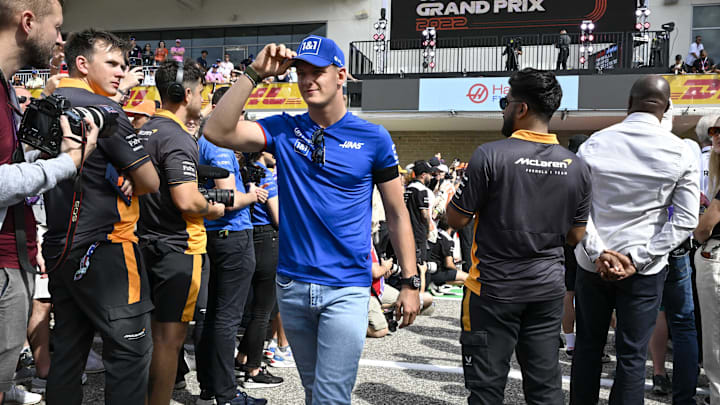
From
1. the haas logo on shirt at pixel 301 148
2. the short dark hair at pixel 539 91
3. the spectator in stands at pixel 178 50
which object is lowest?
the haas logo on shirt at pixel 301 148

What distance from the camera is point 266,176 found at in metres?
4.23

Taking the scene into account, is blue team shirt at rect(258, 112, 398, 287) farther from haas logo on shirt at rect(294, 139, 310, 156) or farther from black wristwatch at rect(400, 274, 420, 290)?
black wristwatch at rect(400, 274, 420, 290)

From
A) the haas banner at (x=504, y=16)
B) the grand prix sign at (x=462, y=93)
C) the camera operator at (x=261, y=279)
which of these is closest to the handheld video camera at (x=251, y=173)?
the camera operator at (x=261, y=279)

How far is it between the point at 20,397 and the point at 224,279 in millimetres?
1473

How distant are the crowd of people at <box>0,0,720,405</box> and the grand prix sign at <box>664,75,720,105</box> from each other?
1597cm

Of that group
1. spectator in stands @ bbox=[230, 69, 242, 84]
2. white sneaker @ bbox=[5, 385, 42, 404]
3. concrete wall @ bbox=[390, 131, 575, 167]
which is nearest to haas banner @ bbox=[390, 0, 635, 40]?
concrete wall @ bbox=[390, 131, 575, 167]

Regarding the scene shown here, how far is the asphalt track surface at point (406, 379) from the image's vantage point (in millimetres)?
3871

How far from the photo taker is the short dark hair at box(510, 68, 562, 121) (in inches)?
104

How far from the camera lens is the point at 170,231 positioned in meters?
3.08

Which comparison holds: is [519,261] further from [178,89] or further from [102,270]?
[178,89]

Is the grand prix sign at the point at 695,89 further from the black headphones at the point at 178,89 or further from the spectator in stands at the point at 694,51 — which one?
the black headphones at the point at 178,89

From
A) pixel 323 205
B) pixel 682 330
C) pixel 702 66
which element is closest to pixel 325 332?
pixel 323 205

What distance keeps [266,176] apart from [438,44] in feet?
62.6

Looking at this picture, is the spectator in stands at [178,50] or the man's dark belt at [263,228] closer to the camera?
the man's dark belt at [263,228]
